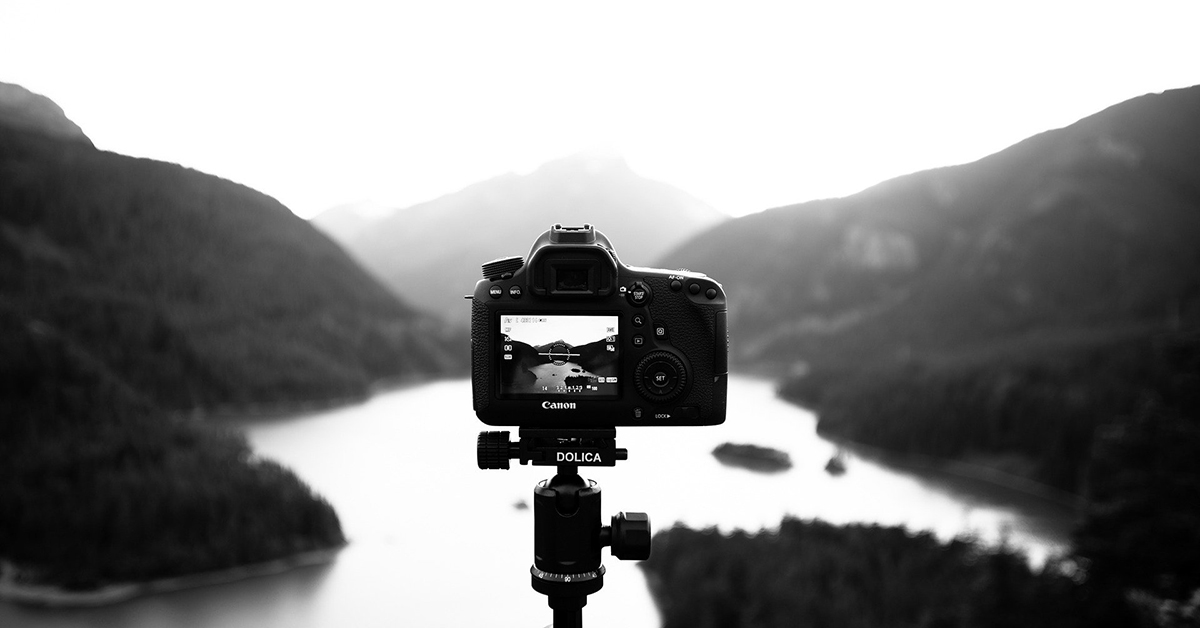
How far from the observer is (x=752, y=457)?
9367 millimetres

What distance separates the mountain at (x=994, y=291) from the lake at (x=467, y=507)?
70cm

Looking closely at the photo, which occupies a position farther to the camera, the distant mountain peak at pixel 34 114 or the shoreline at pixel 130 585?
the shoreline at pixel 130 585

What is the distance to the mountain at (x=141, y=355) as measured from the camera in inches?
172

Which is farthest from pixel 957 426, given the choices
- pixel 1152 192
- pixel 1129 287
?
pixel 1152 192

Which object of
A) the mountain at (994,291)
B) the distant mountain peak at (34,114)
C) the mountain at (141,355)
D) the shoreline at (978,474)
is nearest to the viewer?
the distant mountain peak at (34,114)

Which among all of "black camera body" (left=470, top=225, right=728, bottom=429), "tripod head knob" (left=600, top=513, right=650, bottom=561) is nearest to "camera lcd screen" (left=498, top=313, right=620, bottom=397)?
"black camera body" (left=470, top=225, right=728, bottom=429)

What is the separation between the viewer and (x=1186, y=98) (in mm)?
6766

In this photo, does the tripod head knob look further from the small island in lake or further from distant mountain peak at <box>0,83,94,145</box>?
the small island in lake

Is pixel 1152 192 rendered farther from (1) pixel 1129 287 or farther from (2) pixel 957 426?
(2) pixel 957 426

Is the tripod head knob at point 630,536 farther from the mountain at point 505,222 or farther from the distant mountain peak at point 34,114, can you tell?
the mountain at point 505,222

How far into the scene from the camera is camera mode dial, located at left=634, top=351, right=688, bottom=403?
133 centimetres

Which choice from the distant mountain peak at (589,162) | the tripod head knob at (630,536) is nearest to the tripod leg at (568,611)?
the tripod head knob at (630,536)

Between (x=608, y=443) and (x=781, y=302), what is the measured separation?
903 centimetres

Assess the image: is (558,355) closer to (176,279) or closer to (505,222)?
(176,279)
